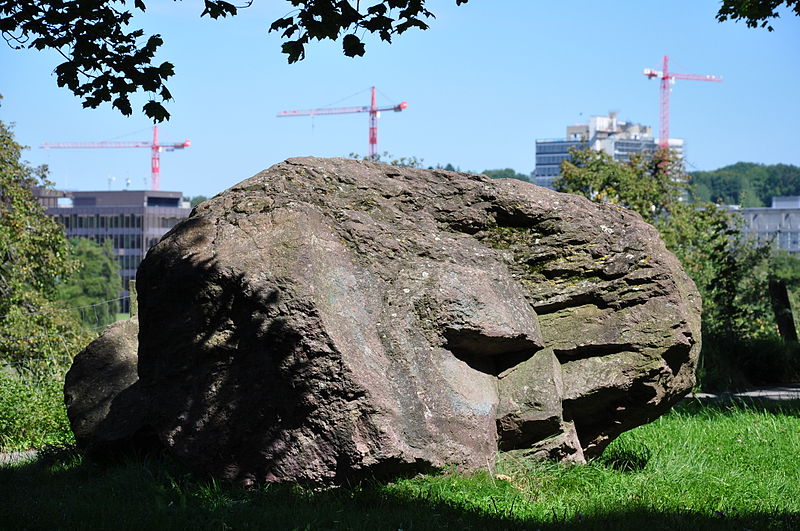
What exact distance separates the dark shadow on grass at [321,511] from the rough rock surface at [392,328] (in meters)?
→ 0.17

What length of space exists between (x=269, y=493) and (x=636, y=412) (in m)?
3.05

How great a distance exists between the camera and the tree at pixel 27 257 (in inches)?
639

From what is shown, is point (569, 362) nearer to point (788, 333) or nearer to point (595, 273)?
point (595, 273)

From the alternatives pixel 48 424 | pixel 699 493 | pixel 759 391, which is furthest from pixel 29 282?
pixel 699 493

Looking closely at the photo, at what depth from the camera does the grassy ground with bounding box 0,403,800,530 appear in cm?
516

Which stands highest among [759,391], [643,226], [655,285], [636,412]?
[643,226]

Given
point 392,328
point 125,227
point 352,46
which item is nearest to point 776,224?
point 125,227

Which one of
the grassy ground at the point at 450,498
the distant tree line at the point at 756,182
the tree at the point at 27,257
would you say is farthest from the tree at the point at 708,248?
the distant tree line at the point at 756,182

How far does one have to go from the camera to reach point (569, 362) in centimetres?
677

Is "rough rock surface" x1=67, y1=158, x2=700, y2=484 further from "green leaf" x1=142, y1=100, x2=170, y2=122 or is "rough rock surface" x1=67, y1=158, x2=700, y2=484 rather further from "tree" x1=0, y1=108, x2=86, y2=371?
"tree" x1=0, y1=108, x2=86, y2=371

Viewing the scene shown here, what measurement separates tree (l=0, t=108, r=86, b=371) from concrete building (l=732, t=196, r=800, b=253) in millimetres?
14437

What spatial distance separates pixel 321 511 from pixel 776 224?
3604 inches

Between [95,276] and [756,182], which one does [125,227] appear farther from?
[756,182]

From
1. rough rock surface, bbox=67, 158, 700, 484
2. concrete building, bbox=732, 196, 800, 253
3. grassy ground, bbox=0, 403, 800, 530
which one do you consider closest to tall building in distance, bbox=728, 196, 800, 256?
concrete building, bbox=732, 196, 800, 253
